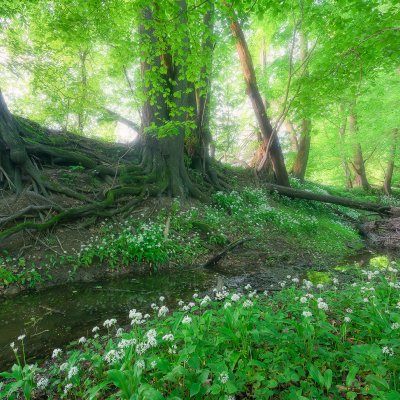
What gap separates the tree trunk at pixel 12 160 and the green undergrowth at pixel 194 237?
2356 millimetres

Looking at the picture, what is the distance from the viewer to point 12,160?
7.44 meters

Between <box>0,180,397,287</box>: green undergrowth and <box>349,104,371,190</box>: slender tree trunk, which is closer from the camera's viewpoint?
<box>0,180,397,287</box>: green undergrowth

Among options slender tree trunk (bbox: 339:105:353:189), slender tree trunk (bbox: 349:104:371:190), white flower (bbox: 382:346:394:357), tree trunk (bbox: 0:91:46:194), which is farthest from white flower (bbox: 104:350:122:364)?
slender tree trunk (bbox: 349:104:371:190)

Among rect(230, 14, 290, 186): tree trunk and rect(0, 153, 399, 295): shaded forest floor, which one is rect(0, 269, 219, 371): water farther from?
rect(230, 14, 290, 186): tree trunk

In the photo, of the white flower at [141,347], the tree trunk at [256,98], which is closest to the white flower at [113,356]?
the white flower at [141,347]

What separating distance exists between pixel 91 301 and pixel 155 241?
2391 millimetres

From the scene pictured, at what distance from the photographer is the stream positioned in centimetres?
375

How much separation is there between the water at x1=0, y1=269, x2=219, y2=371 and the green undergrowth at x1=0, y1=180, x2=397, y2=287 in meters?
0.63

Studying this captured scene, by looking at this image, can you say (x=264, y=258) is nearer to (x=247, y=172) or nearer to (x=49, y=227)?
(x=49, y=227)

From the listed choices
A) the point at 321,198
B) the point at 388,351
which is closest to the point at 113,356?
the point at 388,351

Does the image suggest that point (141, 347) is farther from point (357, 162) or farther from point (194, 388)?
point (357, 162)

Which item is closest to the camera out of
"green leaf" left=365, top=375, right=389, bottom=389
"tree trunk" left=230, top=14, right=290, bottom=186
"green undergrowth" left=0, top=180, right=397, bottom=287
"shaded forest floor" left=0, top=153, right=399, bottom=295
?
"green leaf" left=365, top=375, right=389, bottom=389

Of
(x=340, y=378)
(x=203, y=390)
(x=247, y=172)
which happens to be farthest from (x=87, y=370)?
(x=247, y=172)

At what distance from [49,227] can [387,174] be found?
2443 centimetres
